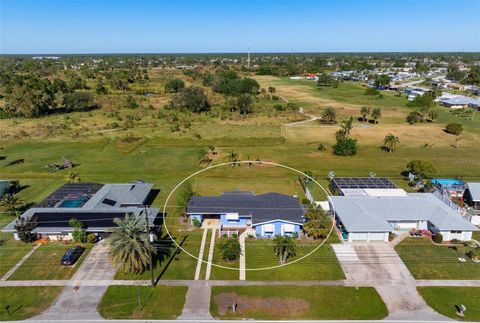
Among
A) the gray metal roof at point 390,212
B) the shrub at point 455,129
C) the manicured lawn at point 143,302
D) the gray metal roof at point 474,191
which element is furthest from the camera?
the shrub at point 455,129

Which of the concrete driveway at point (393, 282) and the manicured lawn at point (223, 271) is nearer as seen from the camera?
the concrete driveway at point (393, 282)

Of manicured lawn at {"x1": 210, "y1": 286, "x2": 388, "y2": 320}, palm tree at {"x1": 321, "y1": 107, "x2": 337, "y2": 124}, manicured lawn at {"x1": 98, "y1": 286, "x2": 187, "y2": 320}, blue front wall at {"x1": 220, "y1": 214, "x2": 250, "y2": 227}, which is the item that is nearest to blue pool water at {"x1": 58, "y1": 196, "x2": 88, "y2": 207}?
manicured lawn at {"x1": 98, "y1": 286, "x2": 187, "y2": 320}

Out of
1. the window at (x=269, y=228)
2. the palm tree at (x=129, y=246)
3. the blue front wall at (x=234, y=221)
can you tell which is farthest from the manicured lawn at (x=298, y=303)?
the blue front wall at (x=234, y=221)

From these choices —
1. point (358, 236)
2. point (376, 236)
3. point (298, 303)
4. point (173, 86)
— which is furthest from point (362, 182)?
point (173, 86)

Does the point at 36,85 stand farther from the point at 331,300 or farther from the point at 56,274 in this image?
the point at 331,300

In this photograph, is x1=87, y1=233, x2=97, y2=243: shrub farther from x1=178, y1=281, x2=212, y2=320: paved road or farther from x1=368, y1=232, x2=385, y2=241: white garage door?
x1=368, y1=232, x2=385, y2=241: white garage door

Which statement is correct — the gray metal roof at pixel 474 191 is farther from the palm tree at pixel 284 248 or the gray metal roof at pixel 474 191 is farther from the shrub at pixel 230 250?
the shrub at pixel 230 250

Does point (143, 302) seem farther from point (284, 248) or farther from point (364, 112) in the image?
point (364, 112)
